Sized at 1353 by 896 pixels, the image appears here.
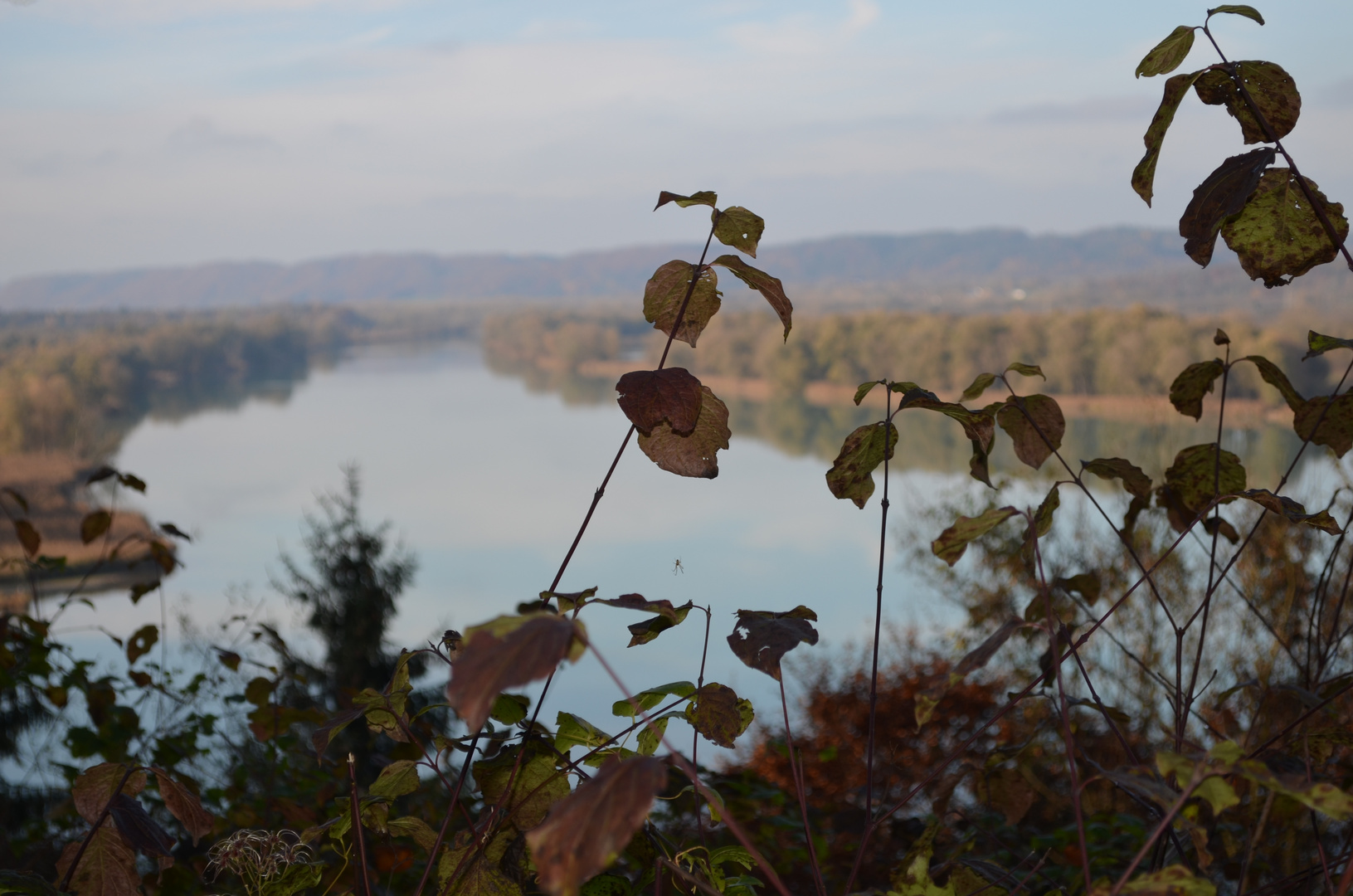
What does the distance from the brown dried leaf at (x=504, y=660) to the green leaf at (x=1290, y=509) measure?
18.5 inches

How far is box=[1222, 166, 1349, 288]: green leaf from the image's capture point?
59 centimetres

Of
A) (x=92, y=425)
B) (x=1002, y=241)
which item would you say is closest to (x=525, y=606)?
(x=92, y=425)

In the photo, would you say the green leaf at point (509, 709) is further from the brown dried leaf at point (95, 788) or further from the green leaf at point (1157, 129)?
the green leaf at point (1157, 129)

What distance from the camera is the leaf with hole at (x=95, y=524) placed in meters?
1.74

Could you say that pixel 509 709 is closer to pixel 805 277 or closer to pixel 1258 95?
pixel 1258 95

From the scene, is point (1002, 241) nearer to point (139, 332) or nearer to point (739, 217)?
point (139, 332)

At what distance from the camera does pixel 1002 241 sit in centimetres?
4794

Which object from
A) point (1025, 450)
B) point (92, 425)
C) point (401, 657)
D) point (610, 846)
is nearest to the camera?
point (610, 846)

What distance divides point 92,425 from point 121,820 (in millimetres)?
19434

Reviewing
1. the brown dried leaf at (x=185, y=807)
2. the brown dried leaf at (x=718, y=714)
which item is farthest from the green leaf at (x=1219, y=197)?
the brown dried leaf at (x=185, y=807)

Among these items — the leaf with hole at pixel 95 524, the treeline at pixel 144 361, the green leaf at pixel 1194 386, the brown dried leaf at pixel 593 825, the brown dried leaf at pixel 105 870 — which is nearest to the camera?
the brown dried leaf at pixel 593 825

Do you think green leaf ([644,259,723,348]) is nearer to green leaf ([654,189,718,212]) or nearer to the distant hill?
green leaf ([654,189,718,212])

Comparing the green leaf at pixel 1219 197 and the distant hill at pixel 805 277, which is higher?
the distant hill at pixel 805 277

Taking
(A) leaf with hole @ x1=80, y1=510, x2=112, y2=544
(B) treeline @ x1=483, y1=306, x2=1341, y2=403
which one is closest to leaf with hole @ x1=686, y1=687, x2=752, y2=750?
(A) leaf with hole @ x1=80, y1=510, x2=112, y2=544
